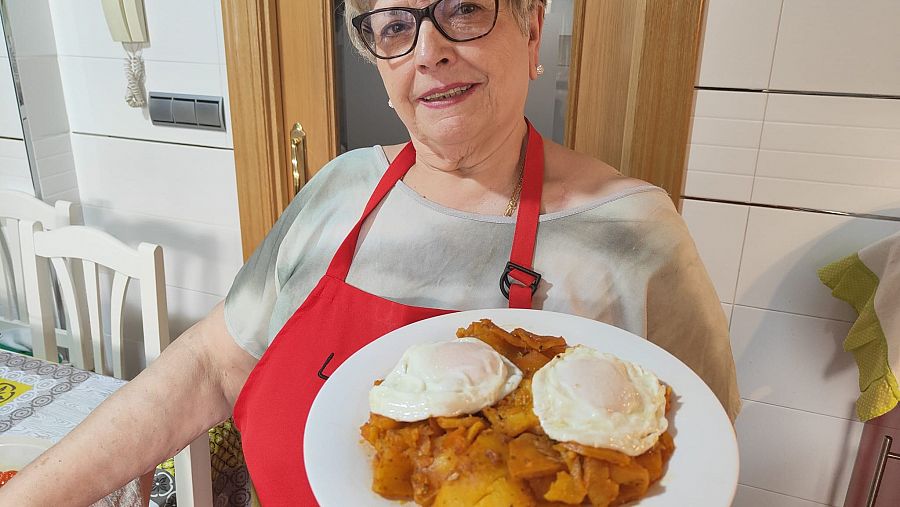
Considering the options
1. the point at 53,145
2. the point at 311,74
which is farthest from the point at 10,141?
the point at 311,74

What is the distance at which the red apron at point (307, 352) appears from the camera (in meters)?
0.85

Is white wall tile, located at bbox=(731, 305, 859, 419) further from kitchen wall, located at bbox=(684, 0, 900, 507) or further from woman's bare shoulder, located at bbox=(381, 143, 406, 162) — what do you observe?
woman's bare shoulder, located at bbox=(381, 143, 406, 162)

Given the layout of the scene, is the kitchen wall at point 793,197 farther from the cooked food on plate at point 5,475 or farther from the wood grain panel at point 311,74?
the cooked food on plate at point 5,475

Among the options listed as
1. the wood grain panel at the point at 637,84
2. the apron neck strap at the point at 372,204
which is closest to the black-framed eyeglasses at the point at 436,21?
the apron neck strap at the point at 372,204

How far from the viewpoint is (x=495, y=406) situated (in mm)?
604

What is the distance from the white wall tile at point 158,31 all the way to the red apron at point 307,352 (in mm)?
1212

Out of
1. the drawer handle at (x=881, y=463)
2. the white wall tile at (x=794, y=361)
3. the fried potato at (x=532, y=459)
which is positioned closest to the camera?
the fried potato at (x=532, y=459)

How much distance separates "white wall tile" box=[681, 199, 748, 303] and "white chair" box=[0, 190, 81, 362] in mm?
1692

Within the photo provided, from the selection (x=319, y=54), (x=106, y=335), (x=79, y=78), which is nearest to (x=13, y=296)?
(x=106, y=335)

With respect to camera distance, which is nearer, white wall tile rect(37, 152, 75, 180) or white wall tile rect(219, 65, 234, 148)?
white wall tile rect(219, 65, 234, 148)

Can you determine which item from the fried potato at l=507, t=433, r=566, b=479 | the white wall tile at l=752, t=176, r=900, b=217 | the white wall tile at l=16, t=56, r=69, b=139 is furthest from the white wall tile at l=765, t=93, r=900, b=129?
the white wall tile at l=16, t=56, r=69, b=139

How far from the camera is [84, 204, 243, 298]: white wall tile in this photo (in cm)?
202

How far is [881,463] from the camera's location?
4.39 feet

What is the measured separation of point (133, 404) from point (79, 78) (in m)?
1.54
